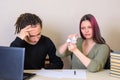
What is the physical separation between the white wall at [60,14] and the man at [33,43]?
1.17 feet

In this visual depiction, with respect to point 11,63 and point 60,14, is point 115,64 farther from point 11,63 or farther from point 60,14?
point 60,14

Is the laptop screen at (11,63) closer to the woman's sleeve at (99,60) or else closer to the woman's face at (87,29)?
the woman's sleeve at (99,60)

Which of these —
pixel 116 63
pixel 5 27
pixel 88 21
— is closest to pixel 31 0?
pixel 5 27

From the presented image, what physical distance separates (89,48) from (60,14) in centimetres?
69

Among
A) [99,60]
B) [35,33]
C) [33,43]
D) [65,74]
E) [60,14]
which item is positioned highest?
[60,14]

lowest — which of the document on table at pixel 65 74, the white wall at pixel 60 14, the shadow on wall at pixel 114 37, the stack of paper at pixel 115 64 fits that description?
the document on table at pixel 65 74

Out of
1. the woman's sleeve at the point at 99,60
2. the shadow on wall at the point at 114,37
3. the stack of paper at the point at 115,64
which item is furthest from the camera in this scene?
the shadow on wall at the point at 114,37

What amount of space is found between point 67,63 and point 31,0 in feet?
2.78

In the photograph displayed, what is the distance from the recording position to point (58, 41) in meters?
2.49

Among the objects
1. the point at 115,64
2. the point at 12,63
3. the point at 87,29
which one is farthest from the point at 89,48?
the point at 12,63

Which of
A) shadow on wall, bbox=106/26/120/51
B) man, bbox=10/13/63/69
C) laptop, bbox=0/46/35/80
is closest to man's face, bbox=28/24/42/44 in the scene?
man, bbox=10/13/63/69

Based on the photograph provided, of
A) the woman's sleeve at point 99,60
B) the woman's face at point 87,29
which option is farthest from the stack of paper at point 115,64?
the woman's face at point 87,29

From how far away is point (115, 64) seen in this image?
1574 millimetres

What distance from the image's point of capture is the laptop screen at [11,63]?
139 cm
